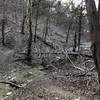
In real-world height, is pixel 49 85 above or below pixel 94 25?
below

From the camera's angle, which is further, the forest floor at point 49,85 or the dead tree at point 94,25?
the forest floor at point 49,85

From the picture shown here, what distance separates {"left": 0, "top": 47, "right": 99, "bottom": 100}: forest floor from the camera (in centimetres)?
847

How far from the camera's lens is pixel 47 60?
1538 centimetres

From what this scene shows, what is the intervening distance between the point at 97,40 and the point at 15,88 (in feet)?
20.5

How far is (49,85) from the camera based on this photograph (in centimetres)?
992

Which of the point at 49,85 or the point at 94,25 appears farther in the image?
the point at 49,85

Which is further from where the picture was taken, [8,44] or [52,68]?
[8,44]

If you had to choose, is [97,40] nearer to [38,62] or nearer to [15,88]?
[15,88]

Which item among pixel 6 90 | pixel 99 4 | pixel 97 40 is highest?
pixel 99 4

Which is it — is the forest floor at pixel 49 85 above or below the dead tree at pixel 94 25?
below

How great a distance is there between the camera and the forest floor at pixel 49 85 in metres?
8.47

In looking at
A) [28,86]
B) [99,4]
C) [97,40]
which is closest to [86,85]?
[28,86]

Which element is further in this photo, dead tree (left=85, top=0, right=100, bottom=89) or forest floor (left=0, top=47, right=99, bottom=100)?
forest floor (left=0, top=47, right=99, bottom=100)

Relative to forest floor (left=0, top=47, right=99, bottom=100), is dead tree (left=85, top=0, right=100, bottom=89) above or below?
above
